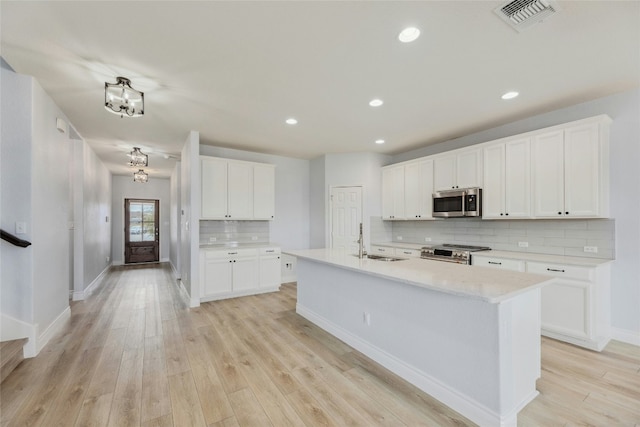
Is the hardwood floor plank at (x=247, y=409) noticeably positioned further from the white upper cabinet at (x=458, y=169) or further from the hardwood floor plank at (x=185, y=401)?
the white upper cabinet at (x=458, y=169)

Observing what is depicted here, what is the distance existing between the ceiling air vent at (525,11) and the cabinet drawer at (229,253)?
4.43 metres

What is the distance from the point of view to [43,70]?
8.50ft

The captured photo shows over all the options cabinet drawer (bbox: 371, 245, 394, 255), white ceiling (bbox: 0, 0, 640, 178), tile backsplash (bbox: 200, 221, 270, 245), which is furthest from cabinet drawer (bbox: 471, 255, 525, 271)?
tile backsplash (bbox: 200, 221, 270, 245)

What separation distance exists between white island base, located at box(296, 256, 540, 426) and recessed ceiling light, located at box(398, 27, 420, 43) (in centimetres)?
188

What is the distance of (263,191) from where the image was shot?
5.40m

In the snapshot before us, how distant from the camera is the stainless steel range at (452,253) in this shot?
387 cm

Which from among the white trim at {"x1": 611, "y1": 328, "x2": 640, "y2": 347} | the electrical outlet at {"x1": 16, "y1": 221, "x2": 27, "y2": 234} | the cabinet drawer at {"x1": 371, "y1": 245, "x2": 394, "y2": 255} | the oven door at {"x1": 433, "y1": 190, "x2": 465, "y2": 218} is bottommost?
the white trim at {"x1": 611, "y1": 328, "x2": 640, "y2": 347}

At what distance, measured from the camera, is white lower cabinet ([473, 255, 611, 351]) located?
2.84 metres

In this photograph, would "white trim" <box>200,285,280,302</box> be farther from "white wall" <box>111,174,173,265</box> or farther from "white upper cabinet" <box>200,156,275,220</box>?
"white wall" <box>111,174,173,265</box>

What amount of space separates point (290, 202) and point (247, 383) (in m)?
4.22

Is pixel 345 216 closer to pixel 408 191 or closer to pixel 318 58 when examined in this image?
pixel 408 191

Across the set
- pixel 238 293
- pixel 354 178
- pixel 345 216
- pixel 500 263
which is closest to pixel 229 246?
pixel 238 293

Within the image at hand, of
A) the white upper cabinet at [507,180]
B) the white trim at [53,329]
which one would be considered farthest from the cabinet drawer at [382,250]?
the white trim at [53,329]

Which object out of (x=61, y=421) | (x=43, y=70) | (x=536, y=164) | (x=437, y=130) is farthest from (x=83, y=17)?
(x=536, y=164)
